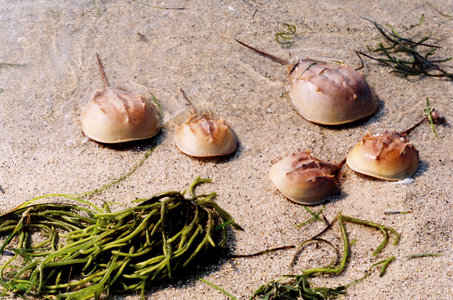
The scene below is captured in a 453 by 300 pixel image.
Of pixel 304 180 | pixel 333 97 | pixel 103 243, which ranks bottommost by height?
pixel 103 243

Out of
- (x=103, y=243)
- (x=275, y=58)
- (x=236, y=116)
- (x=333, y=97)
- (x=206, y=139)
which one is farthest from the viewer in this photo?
(x=275, y=58)

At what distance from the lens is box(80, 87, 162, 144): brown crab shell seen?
3.13 meters

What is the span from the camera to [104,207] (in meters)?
2.82

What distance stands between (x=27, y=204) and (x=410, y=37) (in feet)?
11.3

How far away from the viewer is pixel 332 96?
10.8 feet

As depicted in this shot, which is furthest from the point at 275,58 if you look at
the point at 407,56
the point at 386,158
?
the point at 386,158

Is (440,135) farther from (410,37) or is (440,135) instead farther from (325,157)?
(410,37)

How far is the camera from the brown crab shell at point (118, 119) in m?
3.13

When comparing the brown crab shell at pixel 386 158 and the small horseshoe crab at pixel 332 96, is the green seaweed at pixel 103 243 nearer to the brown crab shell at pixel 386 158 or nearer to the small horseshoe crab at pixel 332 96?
the brown crab shell at pixel 386 158

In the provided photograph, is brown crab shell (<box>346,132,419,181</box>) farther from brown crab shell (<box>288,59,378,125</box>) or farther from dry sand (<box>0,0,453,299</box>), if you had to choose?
brown crab shell (<box>288,59,378,125</box>)

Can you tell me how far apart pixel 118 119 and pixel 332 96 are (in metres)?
1.49

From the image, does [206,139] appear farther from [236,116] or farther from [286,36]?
[286,36]

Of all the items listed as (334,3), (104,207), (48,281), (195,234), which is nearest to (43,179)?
(104,207)

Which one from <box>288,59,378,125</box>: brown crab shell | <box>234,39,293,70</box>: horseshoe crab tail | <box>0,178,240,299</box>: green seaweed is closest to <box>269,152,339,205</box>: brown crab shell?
<box>0,178,240,299</box>: green seaweed
